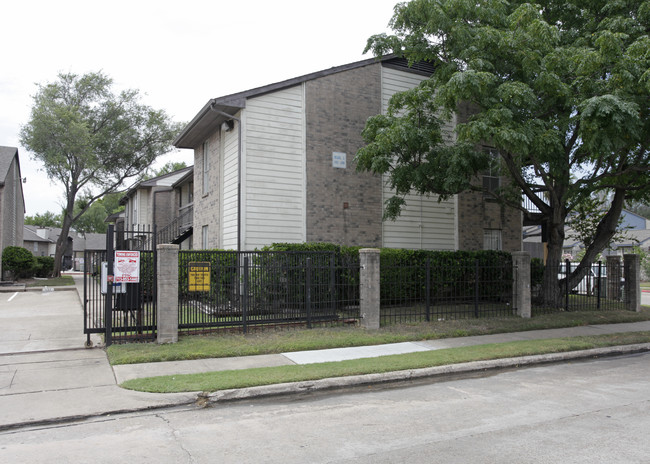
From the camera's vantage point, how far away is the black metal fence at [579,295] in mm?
16078

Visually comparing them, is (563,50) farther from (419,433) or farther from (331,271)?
(419,433)

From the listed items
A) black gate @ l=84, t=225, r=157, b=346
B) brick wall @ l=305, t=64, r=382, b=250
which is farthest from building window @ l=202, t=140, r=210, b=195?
black gate @ l=84, t=225, r=157, b=346

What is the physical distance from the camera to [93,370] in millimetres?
8219

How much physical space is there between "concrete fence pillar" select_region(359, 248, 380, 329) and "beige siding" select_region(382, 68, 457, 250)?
5237mm

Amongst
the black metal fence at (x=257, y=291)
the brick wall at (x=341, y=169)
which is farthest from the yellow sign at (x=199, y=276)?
the brick wall at (x=341, y=169)

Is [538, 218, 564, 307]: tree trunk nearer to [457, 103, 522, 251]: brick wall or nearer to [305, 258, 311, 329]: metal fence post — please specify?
[457, 103, 522, 251]: brick wall

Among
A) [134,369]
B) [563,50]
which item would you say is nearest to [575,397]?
[134,369]

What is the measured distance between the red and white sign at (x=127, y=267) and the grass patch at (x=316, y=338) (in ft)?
4.42

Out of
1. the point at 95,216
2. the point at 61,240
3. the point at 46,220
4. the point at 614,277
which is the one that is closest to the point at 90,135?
the point at 61,240

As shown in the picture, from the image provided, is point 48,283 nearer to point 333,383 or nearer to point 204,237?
point 204,237

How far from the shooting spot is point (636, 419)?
228 inches

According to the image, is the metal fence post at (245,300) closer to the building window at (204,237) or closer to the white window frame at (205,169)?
the building window at (204,237)

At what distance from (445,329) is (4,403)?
9299mm

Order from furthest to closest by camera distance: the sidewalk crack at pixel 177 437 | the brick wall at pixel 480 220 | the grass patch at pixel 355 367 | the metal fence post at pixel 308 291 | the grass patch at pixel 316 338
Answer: the brick wall at pixel 480 220
the metal fence post at pixel 308 291
the grass patch at pixel 316 338
the grass patch at pixel 355 367
the sidewalk crack at pixel 177 437
